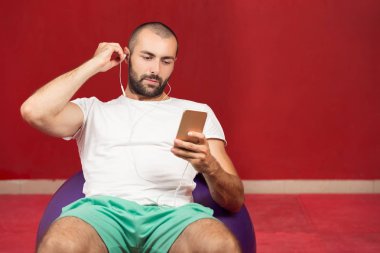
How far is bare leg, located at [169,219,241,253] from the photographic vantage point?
182cm

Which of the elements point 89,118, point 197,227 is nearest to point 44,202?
point 89,118

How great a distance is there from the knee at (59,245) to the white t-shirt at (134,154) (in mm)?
398

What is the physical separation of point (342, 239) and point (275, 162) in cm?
91

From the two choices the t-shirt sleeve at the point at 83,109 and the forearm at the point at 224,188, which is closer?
the forearm at the point at 224,188

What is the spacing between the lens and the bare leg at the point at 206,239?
1817mm

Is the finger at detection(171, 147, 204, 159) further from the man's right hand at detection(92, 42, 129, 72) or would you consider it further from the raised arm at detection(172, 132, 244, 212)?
the man's right hand at detection(92, 42, 129, 72)

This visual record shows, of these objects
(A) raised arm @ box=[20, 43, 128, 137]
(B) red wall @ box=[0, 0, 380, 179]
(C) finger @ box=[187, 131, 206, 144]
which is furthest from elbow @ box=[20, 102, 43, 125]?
(B) red wall @ box=[0, 0, 380, 179]

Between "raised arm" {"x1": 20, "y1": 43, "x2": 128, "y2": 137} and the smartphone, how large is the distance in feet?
1.53

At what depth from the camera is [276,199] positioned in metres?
3.87

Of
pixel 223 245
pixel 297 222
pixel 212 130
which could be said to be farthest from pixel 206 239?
pixel 297 222

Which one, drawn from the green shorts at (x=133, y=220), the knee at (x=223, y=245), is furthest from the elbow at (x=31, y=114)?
the knee at (x=223, y=245)

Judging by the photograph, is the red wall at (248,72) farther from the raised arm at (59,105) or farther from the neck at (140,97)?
the raised arm at (59,105)

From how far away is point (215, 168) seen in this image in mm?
2080

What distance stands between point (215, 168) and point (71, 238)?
53cm
